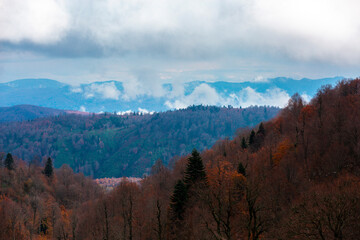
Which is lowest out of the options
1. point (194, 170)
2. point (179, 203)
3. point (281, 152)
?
point (179, 203)

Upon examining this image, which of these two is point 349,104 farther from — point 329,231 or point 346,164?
point 329,231

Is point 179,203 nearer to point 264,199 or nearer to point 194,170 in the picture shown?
point 194,170

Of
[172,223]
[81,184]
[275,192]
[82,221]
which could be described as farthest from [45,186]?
[275,192]

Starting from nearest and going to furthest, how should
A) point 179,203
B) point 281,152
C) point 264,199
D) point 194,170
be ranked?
point 264,199, point 179,203, point 194,170, point 281,152

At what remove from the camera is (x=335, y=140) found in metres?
43.5

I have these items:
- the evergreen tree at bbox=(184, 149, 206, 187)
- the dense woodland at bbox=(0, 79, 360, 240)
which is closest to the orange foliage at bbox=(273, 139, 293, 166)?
the dense woodland at bbox=(0, 79, 360, 240)

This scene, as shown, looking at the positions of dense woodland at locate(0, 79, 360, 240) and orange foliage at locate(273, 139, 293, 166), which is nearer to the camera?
dense woodland at locate(0, 79, 360, 240)

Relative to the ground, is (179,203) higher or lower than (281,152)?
lower

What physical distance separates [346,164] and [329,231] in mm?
21861

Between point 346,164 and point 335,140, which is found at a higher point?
point 335,140

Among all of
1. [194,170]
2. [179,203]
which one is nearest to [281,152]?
[194,170]

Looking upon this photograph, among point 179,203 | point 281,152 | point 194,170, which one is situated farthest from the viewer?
point 281,152

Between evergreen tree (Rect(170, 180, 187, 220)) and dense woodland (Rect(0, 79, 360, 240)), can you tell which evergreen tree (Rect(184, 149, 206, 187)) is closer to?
dense woodland (Rect(0, 79, 360, 240))

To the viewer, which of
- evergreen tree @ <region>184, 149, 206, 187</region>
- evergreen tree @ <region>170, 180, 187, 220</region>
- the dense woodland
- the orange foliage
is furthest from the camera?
the orange foliage
